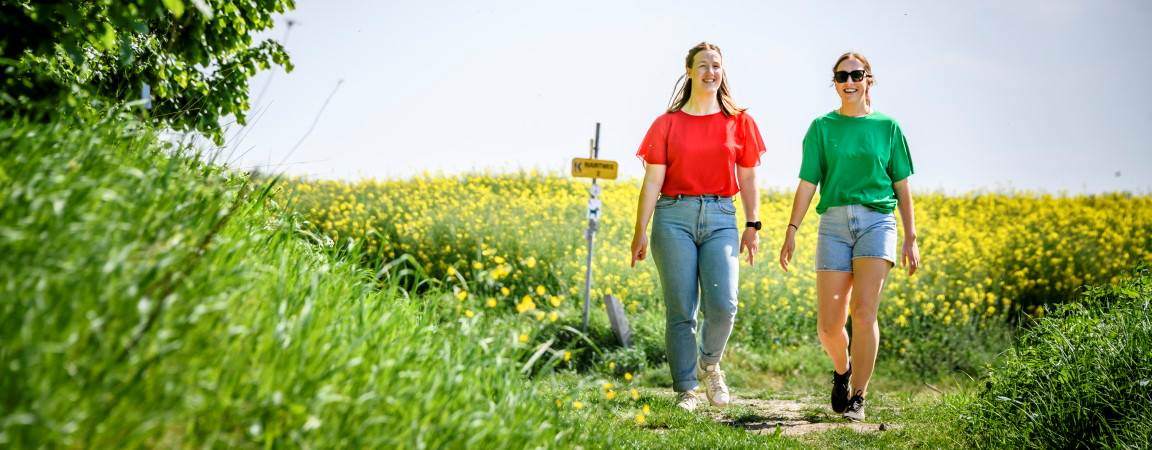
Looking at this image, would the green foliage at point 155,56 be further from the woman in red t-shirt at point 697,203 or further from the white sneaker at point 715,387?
the white sneaker at point 715,387

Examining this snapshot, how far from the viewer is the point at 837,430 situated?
212 inches

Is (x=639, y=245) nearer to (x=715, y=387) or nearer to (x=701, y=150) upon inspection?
(x=701, y=150)

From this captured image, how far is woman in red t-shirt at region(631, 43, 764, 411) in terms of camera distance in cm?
523

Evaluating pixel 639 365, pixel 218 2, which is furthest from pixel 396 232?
pixel 218 2

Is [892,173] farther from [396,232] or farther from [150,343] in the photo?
[396,232]

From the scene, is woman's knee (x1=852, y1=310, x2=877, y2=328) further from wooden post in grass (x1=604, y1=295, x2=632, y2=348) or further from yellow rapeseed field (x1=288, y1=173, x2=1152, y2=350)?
wooden post in grass (x1=604, y1=295, x2=632, y2=348)

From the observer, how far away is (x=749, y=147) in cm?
539

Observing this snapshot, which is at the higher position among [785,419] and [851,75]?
[851,75]

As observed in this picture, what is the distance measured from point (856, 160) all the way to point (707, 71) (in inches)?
36.4

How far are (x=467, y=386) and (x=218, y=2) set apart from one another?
3965 mm

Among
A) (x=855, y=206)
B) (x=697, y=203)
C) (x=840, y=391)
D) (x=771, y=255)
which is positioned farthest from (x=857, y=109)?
(x=771, y=255)

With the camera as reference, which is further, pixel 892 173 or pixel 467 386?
pixel 892 173

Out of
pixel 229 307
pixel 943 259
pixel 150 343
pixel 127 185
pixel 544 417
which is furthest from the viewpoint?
pixel 943 259

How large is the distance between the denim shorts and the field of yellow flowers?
2.97 meters
